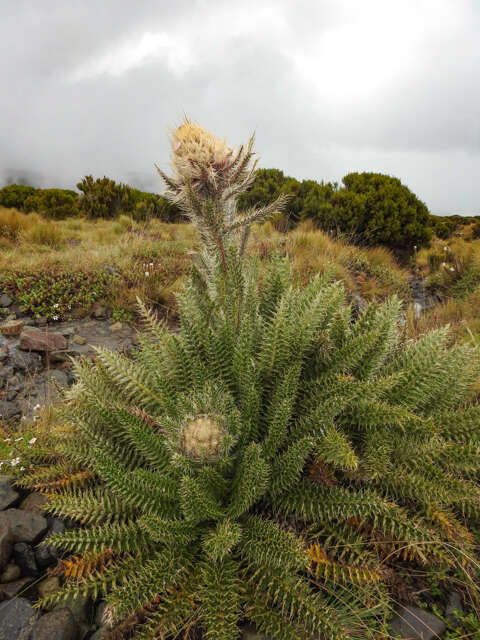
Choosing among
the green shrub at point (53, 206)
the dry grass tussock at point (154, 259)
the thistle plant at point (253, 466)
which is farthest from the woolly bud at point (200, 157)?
the green shrub at point (53, 206)

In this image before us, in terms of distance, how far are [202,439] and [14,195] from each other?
72.7 feet

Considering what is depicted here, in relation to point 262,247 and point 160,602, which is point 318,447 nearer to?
point 160,602

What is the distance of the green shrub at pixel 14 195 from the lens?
62.0 ft

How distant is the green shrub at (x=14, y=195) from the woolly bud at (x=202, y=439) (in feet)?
66.3

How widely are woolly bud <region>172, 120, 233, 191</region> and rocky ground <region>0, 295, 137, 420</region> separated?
6.31 ft

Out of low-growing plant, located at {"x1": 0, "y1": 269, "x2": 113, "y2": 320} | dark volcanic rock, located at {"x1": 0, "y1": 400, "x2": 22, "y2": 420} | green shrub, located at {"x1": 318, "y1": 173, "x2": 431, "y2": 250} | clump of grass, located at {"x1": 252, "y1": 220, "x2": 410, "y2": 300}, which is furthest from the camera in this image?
green shrub, located at {"x1": 318, "y1": 173, "x2": 431, "y2": 250}

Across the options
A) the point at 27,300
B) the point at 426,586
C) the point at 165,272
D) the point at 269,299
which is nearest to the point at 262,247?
the point at 165,272

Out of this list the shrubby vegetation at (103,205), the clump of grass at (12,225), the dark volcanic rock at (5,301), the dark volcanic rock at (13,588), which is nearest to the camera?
the dark volcanic rock at (13,588)

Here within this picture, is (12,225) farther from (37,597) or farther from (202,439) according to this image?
(202,439)

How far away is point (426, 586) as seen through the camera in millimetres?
1631

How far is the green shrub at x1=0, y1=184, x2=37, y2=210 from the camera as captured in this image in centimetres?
1889

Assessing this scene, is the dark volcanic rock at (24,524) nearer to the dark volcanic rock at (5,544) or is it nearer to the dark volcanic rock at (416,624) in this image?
the dark volcanic rock at (5,544)

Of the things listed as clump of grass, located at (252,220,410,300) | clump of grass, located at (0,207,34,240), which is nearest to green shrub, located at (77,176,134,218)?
clump of grass, located at (0,207,34,240)

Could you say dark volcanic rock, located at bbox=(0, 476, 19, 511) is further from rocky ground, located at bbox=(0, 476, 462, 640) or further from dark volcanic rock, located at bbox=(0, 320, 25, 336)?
dark volcanic rock, located at bbox=(0, 320, 25, 336)
